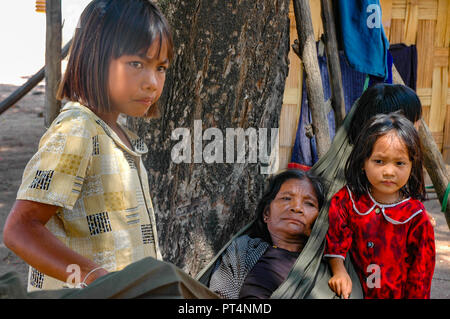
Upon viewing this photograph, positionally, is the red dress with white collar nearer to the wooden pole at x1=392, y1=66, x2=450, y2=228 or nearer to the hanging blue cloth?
the wooden pole at x1=392, y1=66, x2=450, y2=228

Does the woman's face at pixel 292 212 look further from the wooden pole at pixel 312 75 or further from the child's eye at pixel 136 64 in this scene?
the child's eye at pixel 136 64

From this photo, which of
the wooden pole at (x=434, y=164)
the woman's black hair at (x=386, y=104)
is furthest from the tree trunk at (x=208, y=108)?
the wooden pole at (x=434, y=164)

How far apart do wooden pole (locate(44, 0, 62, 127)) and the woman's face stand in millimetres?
1057

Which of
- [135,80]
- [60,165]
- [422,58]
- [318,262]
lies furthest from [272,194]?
[422,58]

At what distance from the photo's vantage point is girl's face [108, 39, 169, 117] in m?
1.23

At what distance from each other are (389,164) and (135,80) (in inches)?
39.8

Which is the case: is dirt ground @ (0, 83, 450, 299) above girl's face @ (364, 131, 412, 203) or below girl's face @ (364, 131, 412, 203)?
below

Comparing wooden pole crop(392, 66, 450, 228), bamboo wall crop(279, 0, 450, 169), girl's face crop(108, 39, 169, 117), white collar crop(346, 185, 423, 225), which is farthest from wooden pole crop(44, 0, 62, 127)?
bamboo wall crop(279, 0, 450, 169)

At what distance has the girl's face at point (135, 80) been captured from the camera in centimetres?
123

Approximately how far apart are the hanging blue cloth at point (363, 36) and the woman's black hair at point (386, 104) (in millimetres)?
542

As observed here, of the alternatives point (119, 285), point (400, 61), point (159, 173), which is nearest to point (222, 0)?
point (159, 173)

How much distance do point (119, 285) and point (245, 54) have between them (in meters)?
1.38

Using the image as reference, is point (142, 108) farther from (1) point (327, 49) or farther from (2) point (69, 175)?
(1) point (327, 49)

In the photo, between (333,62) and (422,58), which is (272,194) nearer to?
(333,62)
